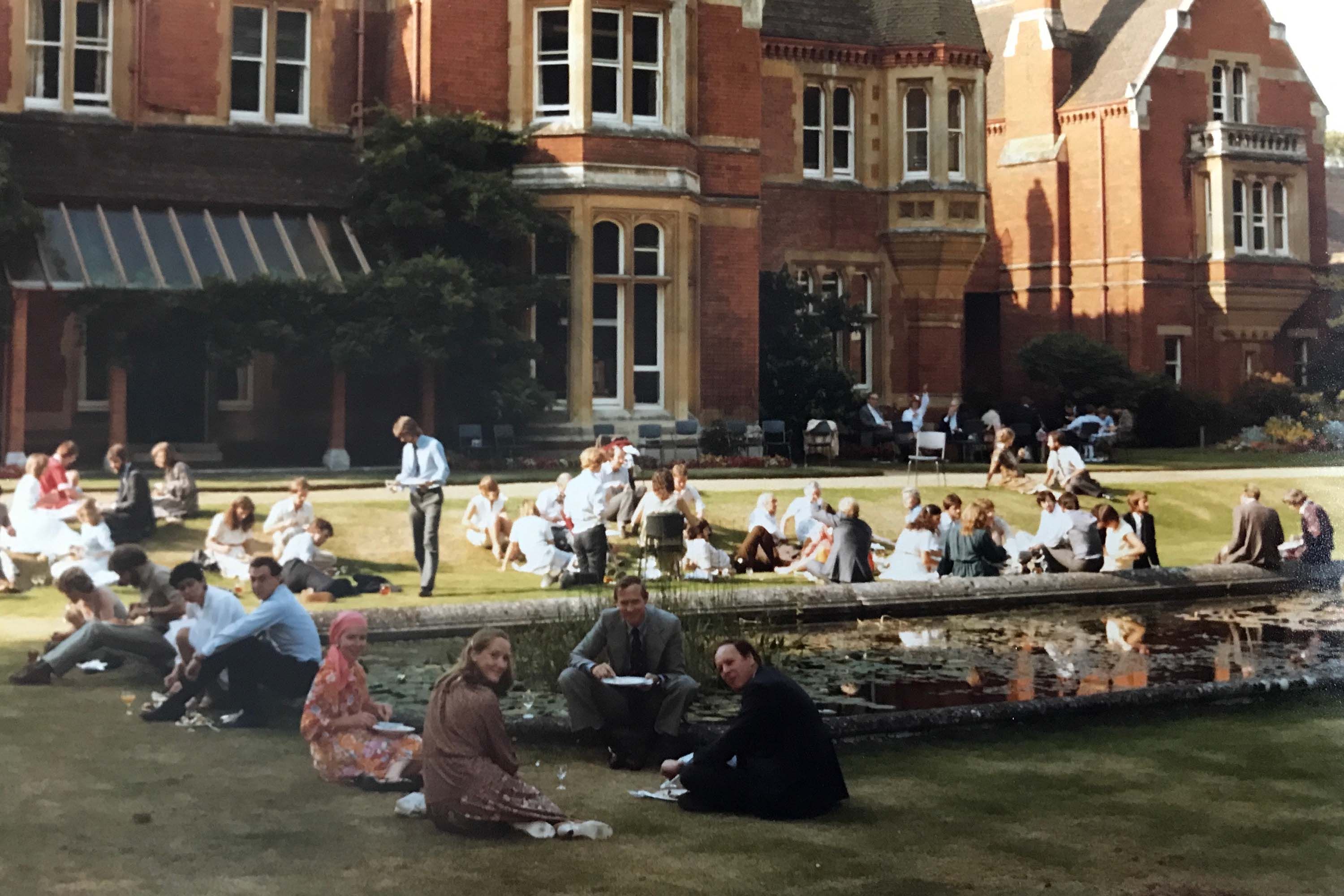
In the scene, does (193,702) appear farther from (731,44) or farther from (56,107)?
(731,44)

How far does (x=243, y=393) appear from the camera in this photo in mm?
9914

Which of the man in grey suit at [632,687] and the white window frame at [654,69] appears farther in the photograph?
the white window frame at [654,69]

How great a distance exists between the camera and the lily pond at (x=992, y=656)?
332 inches

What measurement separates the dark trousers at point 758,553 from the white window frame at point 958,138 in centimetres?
1211

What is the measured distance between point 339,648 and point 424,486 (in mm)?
2918

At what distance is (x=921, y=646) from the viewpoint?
1025 cm

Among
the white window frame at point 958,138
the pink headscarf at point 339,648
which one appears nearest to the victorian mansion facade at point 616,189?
the white window frame at point 958,138

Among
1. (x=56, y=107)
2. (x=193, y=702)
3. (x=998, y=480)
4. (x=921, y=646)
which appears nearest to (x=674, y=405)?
(x=998, y=480)

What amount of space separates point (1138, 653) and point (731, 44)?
7229 millimetres

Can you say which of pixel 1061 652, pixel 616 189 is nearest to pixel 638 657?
pixel 1061 652

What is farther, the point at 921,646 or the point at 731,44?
the point at 731,44

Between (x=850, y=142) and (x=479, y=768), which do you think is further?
(x=850, y=142)

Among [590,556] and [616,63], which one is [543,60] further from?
[590,556]

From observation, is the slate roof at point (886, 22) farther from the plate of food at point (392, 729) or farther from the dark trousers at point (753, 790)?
the dark trousers at point (753, 790)
